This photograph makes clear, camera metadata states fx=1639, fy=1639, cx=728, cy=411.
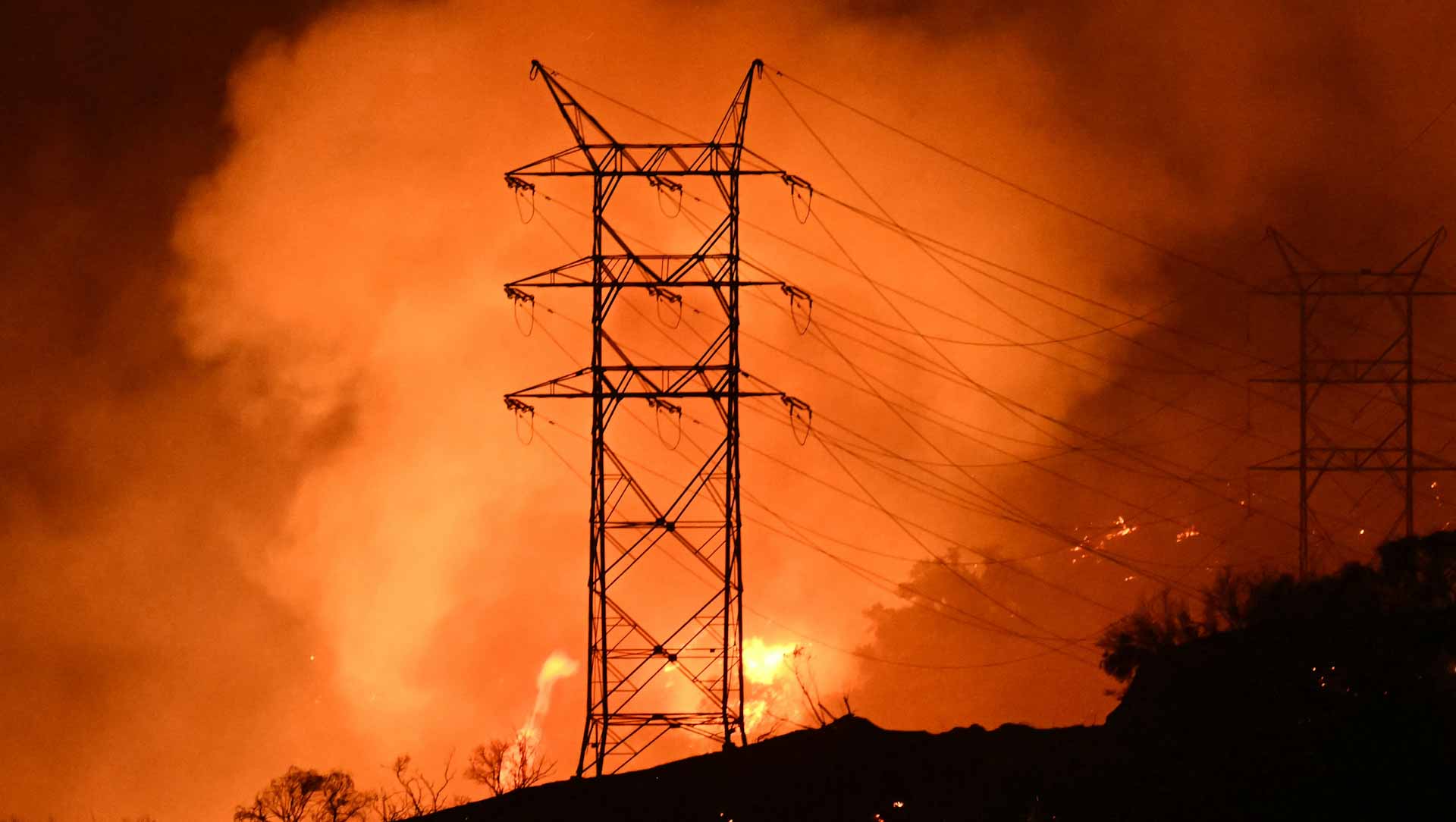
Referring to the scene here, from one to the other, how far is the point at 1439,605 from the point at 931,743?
512 inches

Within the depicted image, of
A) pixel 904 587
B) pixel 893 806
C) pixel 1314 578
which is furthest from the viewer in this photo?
pixel 904 587

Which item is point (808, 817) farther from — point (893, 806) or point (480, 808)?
point (480, 808)

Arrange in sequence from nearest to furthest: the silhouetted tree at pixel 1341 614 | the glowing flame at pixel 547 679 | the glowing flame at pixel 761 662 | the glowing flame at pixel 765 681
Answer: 1. the silhouetted tree at pixel 1341 614
2. the glowing flame at pixel 765 681
3. the glowing flame at pixel 761 662
4. the glowing flame at pixel 547 679

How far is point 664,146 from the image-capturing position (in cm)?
4150

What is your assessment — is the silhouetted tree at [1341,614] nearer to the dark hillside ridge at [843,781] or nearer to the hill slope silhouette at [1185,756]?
the hill slope silhouette at [1185,756]

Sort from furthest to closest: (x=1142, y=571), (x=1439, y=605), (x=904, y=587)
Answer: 1. (x=904, y=587)
2. (x=1142, y=571)
3. (x=1439, y=605)

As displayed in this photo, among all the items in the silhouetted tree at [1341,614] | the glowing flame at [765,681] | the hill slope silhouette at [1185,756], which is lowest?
the hill slope silhouette at [1185,756]

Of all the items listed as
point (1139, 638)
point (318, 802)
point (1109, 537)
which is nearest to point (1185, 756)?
point (1139, 638)

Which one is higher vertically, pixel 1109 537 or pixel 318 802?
pixel 1109 537

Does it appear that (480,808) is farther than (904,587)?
No

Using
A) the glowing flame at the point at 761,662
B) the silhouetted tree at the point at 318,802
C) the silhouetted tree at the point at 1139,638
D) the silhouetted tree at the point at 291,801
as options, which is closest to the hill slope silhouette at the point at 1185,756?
the silhouetted tree at the point at 1139,638

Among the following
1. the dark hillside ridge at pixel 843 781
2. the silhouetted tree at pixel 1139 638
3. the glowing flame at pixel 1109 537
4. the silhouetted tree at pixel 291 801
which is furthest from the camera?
the glowing flame at pixel 1109 537

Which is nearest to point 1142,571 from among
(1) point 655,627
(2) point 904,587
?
(2) point 904,587

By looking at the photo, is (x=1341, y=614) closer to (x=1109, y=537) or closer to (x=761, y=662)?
(x=1109, y=537)
